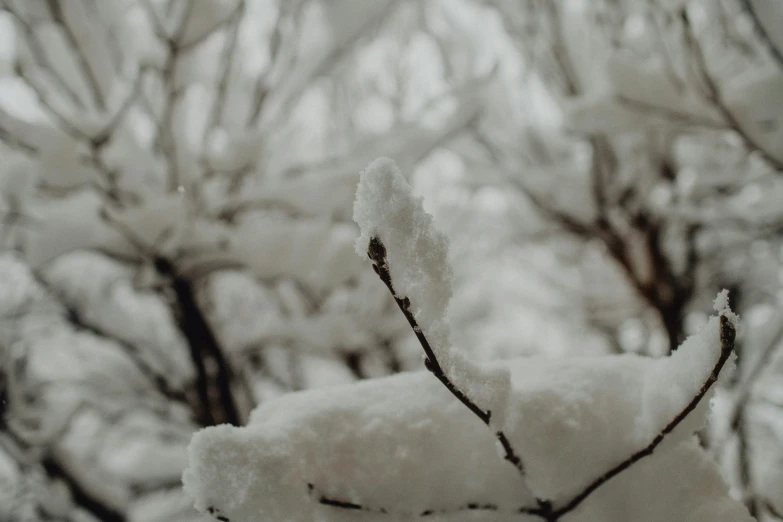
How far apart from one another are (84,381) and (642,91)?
293 cm

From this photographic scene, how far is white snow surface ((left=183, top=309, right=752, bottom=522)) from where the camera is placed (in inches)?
23.1

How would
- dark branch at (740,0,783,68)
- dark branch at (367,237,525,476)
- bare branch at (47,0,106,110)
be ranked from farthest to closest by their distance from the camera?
bare branch at (47,0,106,110) → dark branch at (740,0,783,68) → dark branch at (367,237,525,476)

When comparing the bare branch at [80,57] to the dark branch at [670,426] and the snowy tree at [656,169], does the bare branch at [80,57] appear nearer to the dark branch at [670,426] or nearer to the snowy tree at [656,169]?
the snowy tree at [656,169]

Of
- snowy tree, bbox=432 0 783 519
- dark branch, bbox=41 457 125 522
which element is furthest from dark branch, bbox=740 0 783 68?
dark branch, bbox=41 457 125 522

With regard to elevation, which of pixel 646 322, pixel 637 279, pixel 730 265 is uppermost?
pixel 637 279

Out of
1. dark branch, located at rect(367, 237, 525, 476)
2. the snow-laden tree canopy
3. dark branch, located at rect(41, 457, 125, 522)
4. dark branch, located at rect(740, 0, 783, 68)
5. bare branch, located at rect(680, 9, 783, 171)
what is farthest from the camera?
dark branch, located at rect(41, 457, 125, 522)

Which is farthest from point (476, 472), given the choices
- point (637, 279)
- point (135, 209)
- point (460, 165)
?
point (460, 165)

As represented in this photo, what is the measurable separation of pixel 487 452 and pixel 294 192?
55.3 inches

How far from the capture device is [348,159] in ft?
6.71

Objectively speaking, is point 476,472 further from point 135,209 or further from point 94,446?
point 94,446

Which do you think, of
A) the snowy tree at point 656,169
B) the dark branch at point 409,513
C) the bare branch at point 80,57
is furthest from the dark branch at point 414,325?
the bare branch at point 80,57

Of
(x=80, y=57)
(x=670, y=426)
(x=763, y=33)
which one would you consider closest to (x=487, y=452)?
(x=670, y=426)

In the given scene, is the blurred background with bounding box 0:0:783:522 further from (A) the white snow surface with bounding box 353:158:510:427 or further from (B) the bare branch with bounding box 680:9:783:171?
(A) the white snow surface with bounding box 353:158:510:427

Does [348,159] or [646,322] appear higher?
[348,159]
